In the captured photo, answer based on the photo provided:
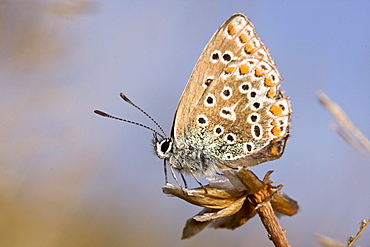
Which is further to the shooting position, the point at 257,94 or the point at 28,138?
the point at 28,138

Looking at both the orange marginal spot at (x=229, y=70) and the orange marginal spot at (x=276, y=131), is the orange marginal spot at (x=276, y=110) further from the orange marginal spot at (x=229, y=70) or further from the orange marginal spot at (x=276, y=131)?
the orange marginal spot at (x=229, y=70)

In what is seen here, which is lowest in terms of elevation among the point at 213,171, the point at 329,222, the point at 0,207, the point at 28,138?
the point at 329,222

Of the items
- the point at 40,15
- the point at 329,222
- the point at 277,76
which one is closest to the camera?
the point at 277,76

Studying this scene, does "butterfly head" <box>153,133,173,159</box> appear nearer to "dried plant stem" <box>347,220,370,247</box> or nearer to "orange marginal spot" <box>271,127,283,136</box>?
"orange marginal spot" <box>271,127,283,136</box>

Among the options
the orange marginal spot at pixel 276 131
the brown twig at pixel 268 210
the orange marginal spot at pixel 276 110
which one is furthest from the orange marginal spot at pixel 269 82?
the brown twig at pixel 268 210

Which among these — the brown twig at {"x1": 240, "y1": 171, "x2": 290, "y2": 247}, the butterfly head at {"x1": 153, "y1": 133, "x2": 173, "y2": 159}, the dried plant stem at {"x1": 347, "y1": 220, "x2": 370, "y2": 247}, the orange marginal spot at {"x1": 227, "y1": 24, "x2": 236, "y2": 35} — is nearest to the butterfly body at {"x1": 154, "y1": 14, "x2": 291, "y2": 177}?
the orange marginal spot at {"x1": 227, "y1": 24, "x2": 236, "y2": 35}

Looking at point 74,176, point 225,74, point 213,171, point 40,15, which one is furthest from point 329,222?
point 40,15

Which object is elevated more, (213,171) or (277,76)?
(277,76)

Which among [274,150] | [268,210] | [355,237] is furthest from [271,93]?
[355,237]

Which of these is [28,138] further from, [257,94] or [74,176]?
[257,94]
